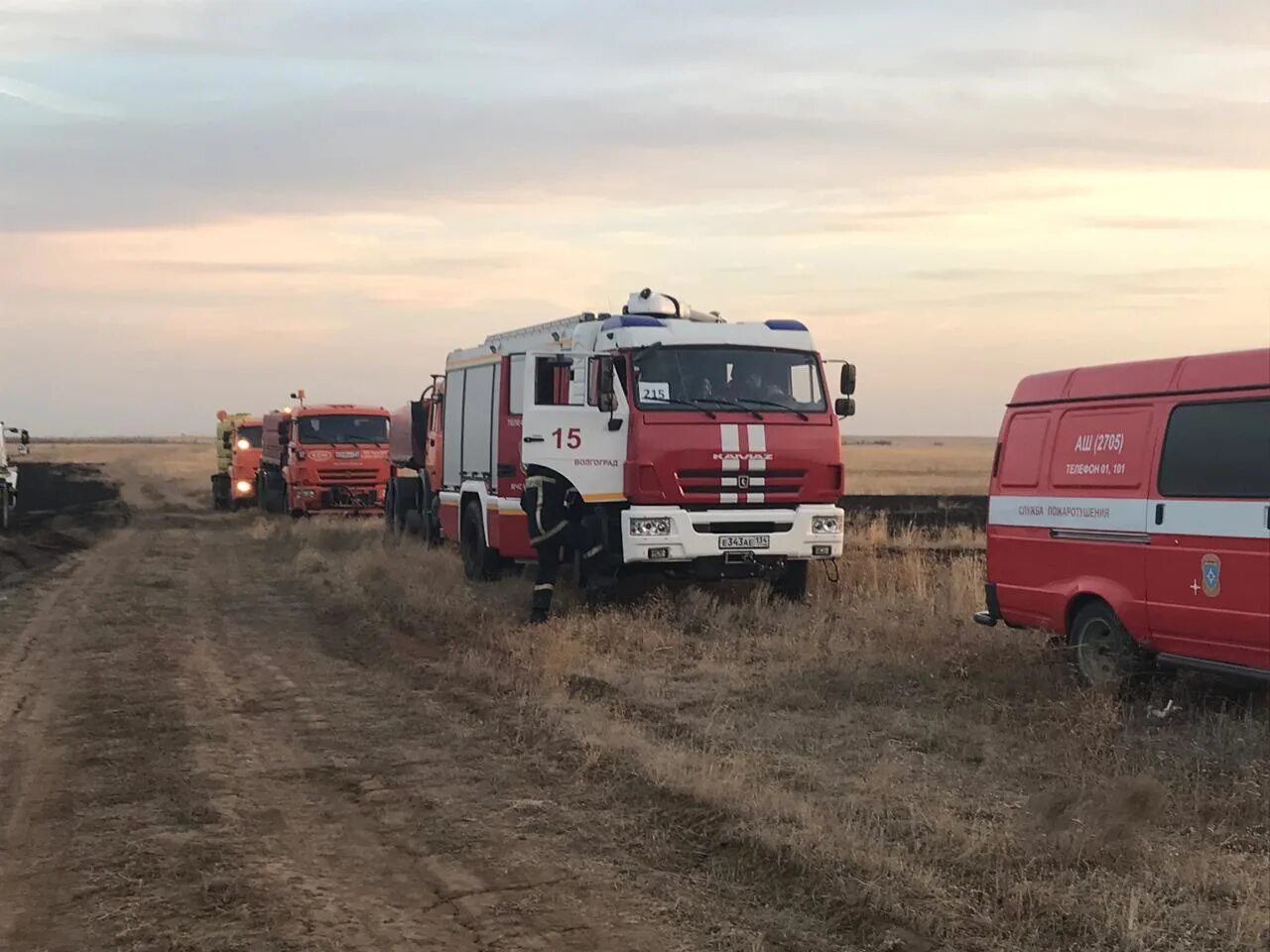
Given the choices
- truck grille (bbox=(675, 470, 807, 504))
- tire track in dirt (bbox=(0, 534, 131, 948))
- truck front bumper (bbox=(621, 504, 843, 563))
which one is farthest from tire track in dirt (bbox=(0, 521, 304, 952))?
truck grille (bbox=(675, 470, 807, 504))

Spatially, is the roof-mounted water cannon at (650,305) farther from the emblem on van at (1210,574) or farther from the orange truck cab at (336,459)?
the orange truck cab at (336,459)

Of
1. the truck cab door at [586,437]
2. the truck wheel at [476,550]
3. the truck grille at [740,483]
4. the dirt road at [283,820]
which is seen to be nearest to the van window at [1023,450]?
the truck grille at [740,483]

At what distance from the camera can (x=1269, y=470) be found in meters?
7.68

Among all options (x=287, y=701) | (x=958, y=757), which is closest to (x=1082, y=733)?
(x=958, y=757)

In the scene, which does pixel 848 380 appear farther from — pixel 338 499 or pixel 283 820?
pixel 338 499

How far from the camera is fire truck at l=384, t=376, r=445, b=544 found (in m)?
20.3

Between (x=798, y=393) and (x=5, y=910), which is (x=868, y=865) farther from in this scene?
(x=798, y=393)

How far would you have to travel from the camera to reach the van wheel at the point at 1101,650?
8.89 meters

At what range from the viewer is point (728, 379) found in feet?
44.6

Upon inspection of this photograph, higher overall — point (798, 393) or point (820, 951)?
point (798, 393)

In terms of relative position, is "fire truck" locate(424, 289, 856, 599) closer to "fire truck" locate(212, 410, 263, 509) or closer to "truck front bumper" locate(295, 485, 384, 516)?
"truck front bumper" locate(295, 485, 384, 516)

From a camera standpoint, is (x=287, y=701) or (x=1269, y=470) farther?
(x=287, y=701)

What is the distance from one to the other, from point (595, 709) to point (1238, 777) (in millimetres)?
4097

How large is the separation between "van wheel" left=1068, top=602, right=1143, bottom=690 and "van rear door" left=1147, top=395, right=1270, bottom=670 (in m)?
0.34
